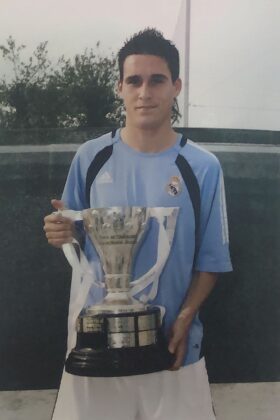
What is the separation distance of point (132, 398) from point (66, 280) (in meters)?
0.39

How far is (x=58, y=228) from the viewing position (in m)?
1.58

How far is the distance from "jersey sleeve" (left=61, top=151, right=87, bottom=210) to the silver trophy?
0.24ft


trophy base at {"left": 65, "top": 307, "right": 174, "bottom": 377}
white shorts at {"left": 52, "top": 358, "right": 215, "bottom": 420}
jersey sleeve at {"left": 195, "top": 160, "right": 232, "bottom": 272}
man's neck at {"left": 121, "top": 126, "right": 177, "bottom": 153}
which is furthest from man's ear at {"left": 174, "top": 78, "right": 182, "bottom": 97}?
white shorts at {"left": 52, "top": 358, "right": 215, "bottom": 420}

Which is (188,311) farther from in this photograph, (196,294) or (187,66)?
(187,66)

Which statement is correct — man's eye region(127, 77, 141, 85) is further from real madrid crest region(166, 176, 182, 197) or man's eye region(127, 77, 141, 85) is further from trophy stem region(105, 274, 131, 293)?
trophy stem region(105, 274, 131, 293)

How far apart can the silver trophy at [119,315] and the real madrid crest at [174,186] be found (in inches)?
2.2

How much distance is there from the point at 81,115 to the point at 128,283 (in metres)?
0.53

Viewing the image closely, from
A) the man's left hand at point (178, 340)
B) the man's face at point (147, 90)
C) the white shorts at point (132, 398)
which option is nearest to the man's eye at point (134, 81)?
the man's face at point (147, 90)

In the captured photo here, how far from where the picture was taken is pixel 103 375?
1444 mm

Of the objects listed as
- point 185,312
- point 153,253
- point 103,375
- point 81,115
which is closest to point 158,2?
point 81,115

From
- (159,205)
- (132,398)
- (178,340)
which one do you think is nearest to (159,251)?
(159,205)

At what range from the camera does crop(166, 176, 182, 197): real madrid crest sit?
62.6 inches

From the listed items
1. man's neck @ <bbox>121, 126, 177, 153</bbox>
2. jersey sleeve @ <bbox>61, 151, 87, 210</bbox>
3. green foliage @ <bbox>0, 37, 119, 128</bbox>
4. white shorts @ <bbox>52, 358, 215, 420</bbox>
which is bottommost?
white shorts @ <bbox>52, 358, 215, 420</bbox>

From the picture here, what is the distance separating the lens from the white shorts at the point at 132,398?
1.59 meters
